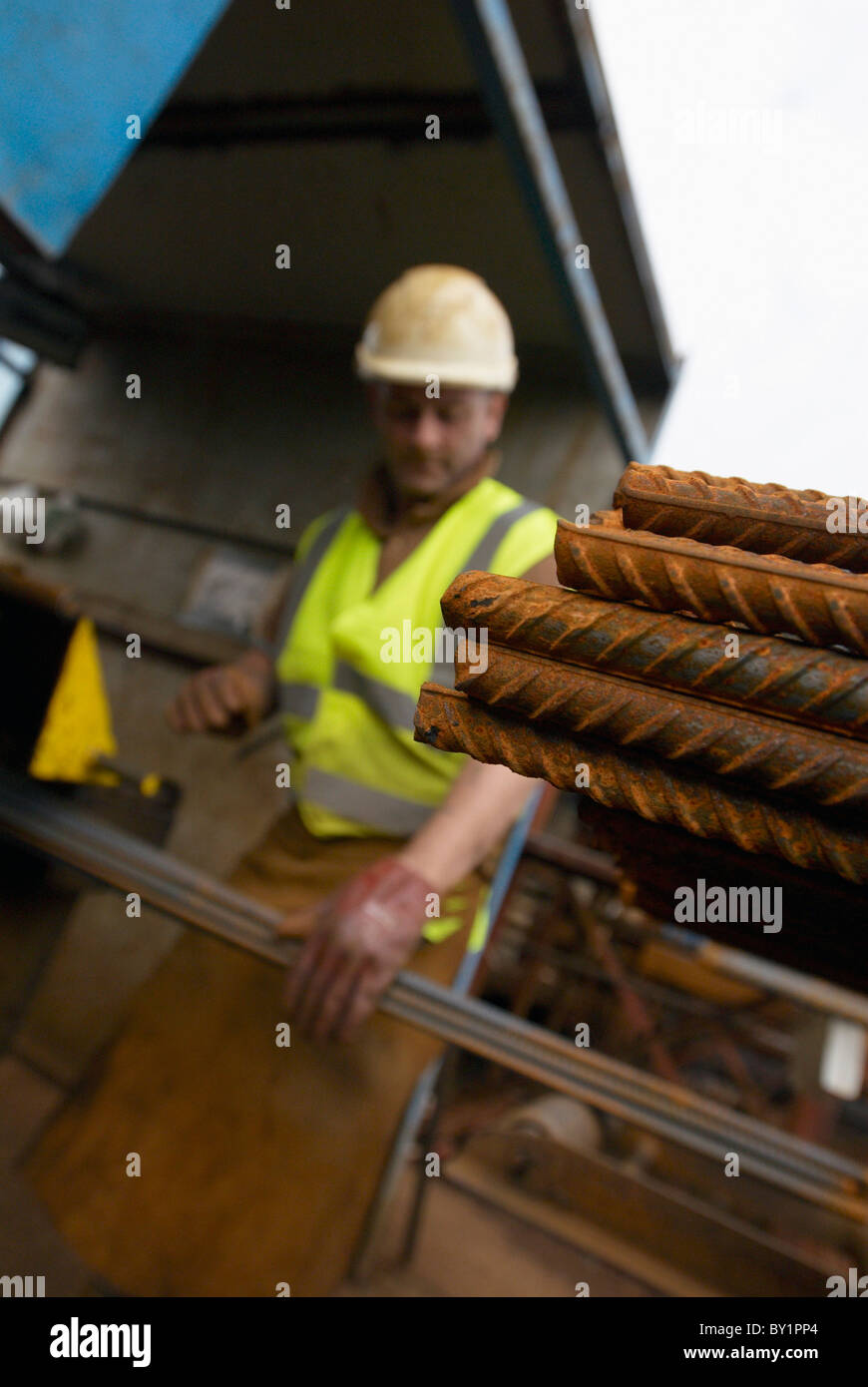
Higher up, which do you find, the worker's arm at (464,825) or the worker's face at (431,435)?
the worker's face at (431,435)

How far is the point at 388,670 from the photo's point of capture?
209cm

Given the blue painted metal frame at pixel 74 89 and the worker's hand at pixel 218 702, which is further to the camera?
the worker's hand at pixel 218 702

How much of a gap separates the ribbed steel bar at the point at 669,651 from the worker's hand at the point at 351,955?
3.45 ft

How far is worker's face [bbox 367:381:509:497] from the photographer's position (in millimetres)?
2254

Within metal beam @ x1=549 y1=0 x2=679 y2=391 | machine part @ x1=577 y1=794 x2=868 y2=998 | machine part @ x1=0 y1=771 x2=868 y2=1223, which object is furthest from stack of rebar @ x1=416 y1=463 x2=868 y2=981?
metal beam @ x1=549 y1=0 x2=679 y2=391

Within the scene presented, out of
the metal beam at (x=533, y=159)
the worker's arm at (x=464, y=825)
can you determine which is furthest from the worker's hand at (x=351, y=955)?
the metal beam at (x=533, y=159)

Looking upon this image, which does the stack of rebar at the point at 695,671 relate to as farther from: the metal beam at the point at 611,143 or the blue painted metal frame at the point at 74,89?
the metal beam at the point at 611,143

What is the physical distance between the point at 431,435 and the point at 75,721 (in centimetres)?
120

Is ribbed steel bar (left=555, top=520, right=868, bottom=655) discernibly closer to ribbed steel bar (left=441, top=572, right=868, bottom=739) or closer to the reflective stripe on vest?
ribbed steel bar (left=441, top=572, right=868, bottom=739)

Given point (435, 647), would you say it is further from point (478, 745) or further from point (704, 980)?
point (704, 980)

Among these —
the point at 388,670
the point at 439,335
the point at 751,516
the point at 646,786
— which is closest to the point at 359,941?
the point at 388,670

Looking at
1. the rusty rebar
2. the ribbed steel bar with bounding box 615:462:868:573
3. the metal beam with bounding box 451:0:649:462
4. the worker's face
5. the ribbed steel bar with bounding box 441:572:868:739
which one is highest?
the metal beam with bounding box 451:0:649:462

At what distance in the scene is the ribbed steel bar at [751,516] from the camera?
2.29ft
